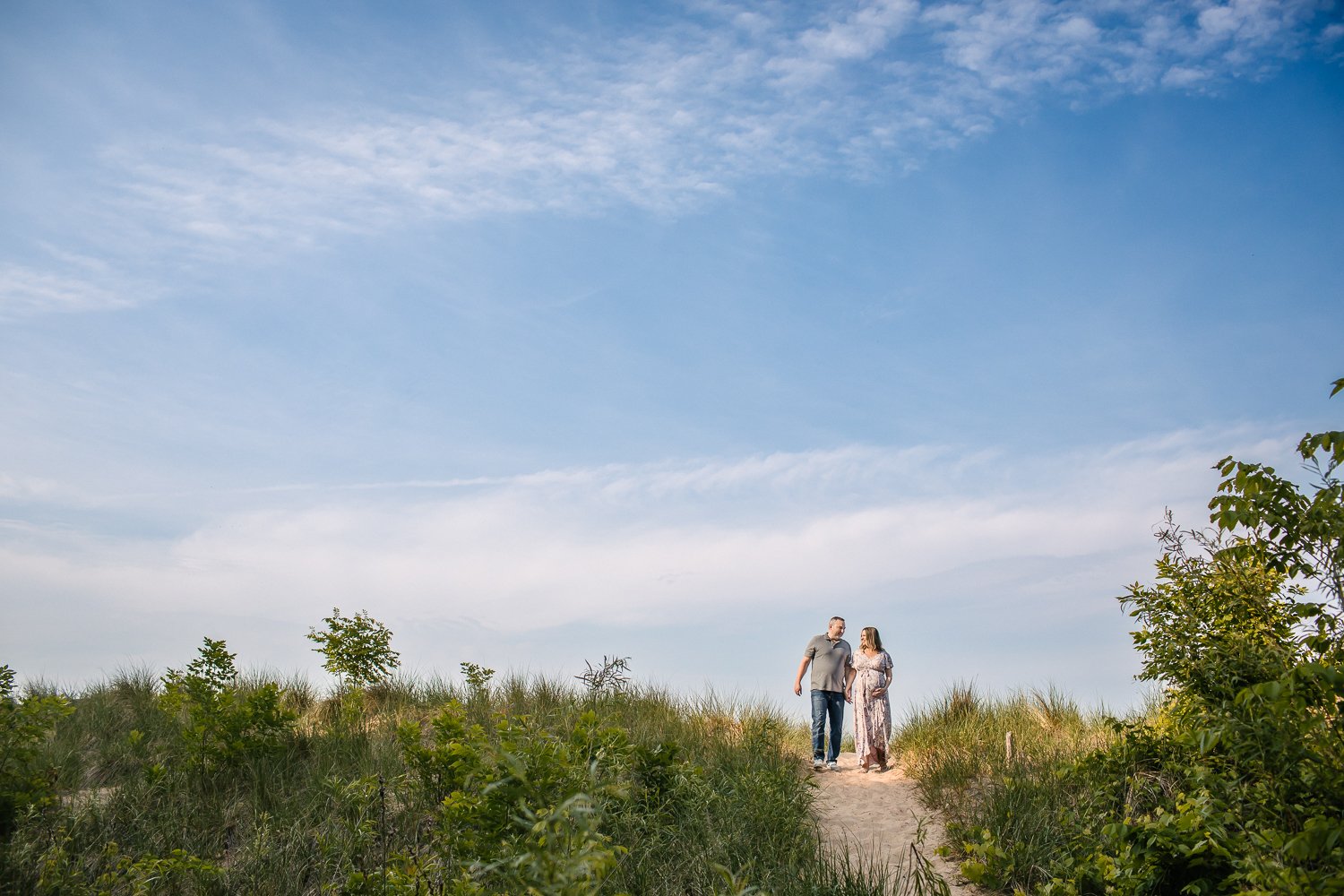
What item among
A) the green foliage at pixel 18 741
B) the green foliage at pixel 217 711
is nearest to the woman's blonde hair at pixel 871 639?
the green foliage at pixel 217 711

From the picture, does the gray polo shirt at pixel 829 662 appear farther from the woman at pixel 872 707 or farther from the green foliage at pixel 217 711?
the green foliage at pixel 217 711

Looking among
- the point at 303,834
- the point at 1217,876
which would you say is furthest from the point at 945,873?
the point at 303,834

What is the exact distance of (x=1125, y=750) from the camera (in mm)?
9312

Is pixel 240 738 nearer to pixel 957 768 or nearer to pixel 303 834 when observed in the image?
pixel 303 834

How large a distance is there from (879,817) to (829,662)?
3.27 m

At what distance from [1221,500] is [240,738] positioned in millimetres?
10567

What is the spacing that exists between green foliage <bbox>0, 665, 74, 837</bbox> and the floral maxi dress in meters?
10.5

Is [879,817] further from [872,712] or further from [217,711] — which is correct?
[217,711]

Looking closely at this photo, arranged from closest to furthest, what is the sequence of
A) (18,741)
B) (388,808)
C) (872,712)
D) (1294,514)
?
(1294,514)
(18,741)
(388,808)
(872,712)

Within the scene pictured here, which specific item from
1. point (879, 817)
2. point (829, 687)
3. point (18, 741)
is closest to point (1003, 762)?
point (879, 817)

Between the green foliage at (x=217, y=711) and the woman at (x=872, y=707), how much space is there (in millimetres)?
8477

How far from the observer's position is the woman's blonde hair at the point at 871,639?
14.5 meters

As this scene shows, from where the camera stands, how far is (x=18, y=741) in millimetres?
8758

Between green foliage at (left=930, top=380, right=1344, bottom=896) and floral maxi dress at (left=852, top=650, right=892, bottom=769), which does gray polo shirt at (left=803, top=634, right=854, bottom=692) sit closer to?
floral maxi dress at (left=852, top=650, right=892, bottom=769)
